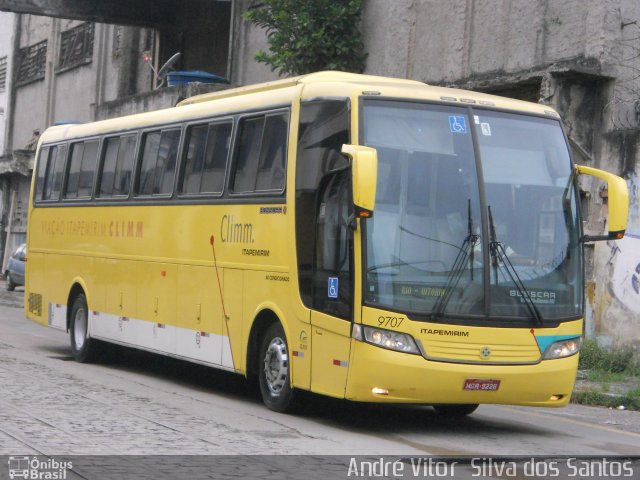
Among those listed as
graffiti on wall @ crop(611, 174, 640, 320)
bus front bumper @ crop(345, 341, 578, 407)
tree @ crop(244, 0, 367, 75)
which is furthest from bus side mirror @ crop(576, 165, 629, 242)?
tree @ crop(244, 0, 367, 75)

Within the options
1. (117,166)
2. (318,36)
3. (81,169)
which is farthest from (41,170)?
(318,36)

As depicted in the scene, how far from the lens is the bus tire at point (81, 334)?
16.5 metres

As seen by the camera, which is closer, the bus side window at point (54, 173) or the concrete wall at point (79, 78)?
the bus side window at point (54, 173)

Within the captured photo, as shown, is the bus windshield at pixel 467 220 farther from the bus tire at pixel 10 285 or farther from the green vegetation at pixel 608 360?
the bus tire at pixel 10 285

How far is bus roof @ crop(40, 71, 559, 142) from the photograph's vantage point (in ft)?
36.2

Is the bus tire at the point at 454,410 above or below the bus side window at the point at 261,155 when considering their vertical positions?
→ below

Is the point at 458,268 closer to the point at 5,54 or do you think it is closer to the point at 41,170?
the point at 41,170

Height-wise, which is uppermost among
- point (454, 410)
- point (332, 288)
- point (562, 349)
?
point (332, 288)

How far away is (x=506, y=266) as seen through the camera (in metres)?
10.7

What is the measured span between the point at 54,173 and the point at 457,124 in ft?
29.3

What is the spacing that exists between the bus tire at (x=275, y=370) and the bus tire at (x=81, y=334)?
5011 mm

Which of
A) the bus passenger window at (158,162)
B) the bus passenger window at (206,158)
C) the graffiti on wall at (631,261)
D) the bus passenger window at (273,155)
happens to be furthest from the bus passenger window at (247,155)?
the graffiti on wall at (631,261)

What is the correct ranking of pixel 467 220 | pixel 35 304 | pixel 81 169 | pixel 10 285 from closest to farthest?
pixel 467 220 → pixel 81 169 → pixel 35 304 → pixel 10 285

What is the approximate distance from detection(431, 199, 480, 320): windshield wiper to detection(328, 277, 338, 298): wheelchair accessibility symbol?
3.03 ft
